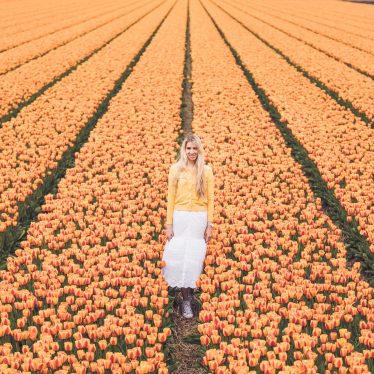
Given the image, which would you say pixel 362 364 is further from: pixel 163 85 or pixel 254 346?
pixel 163 85

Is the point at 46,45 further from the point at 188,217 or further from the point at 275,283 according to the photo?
the point at 275,283

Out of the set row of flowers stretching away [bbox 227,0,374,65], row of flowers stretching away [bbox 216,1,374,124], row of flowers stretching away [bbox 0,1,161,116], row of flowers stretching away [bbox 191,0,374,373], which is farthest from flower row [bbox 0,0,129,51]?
row of flowers stretching away [bbox 191,0,374,373]

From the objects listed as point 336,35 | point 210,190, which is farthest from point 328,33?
point 210,190

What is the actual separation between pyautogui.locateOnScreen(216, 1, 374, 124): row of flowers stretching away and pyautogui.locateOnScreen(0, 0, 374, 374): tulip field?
0.15 metres

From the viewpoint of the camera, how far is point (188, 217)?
6.30m

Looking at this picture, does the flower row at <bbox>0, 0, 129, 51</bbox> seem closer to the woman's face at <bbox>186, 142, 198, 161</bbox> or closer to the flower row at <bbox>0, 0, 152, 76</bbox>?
the flower row at <bbox>0, 0, 152, 76</bbox>

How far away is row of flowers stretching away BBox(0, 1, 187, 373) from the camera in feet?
15.9

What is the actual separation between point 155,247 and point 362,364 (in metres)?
3.24

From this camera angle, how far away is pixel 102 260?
21.2ft

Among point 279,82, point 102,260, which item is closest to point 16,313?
point 102,260

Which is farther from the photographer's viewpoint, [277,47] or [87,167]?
[277,47]

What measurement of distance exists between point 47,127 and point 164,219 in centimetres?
619

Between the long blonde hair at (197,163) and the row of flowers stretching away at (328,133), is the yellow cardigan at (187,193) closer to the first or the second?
the long blonde hair at (197,163)

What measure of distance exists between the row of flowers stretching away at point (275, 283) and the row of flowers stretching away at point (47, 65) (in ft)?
27.6
